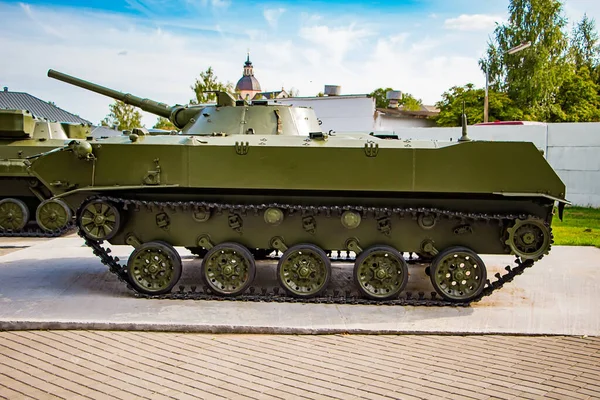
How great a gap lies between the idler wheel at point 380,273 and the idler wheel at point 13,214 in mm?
12366

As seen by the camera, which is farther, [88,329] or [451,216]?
[451,216]

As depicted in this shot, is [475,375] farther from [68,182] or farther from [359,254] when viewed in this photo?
[68,182]

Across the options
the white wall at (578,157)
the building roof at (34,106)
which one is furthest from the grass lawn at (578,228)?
the building roof at (34,106)

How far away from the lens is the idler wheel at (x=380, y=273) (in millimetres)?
10547

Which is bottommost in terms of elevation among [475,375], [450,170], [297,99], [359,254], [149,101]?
[475,375]

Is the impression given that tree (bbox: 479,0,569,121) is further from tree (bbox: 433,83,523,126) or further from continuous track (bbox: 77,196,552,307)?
continuous track (bbox: 77,196,552,307)

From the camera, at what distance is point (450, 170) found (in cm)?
1025

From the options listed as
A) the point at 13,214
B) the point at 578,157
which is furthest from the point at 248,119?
the point at 578,157

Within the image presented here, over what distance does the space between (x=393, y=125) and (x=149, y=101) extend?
123ft

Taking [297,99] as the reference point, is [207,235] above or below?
below

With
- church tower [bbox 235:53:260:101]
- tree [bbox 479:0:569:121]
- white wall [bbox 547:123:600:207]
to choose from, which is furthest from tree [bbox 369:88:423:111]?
white wall [bbox 547:123:600:207]

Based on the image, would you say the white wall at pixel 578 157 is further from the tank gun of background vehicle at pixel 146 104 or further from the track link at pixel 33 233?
the track link at pixel 33 233

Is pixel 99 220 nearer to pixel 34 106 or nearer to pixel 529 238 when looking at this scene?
pixel 529 238

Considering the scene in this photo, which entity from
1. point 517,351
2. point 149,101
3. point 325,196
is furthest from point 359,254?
point 149,101
